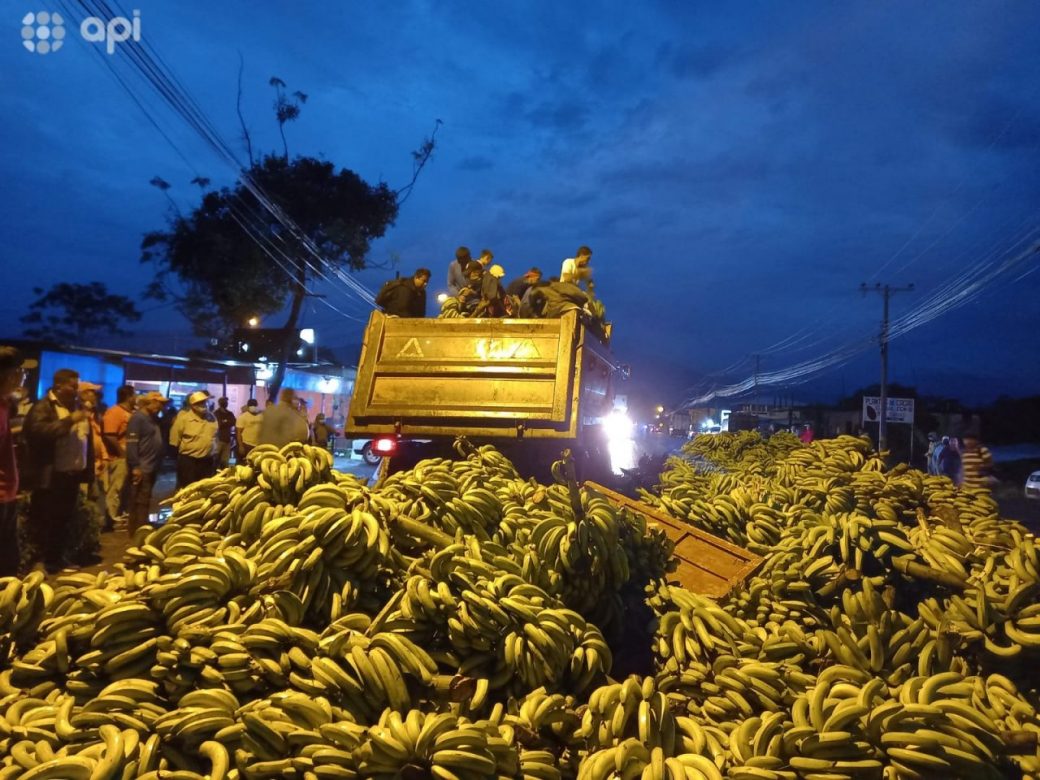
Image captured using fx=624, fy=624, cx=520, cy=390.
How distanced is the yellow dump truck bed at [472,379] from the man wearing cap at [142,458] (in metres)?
3.56

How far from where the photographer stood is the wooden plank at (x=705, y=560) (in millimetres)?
3434

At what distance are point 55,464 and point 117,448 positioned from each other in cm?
266

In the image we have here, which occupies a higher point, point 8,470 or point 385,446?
point 385,446

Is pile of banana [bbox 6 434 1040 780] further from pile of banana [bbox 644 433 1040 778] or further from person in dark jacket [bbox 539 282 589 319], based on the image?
person in dark jacket [bbox 539 282 589 319]

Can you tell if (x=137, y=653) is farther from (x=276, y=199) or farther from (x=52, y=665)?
(x=276, y=199)

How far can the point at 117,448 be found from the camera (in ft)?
29.3

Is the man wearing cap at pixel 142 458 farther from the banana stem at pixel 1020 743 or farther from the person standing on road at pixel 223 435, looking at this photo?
the banana stem at pixel 1020 743

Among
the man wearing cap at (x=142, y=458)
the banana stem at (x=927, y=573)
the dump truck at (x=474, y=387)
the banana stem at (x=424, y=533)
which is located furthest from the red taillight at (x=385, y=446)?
the banana stem at (x=927, y=573)

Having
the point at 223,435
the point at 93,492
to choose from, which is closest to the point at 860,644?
Answer: the point at 93,492

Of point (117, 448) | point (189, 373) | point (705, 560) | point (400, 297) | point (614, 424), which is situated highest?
point (189, 373)

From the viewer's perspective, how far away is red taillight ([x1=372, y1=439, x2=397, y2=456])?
19.4 feet

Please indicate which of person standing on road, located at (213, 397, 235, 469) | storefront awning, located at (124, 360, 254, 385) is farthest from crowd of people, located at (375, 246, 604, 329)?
storefront awning, located at (124, 360, 254, 385)

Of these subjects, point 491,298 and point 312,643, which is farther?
point 491,298

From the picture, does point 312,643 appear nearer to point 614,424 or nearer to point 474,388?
point 474,388
